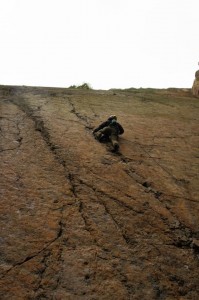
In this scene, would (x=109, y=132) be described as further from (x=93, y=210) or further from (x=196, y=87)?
(x=196, y=87)

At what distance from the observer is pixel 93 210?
3.74 meters

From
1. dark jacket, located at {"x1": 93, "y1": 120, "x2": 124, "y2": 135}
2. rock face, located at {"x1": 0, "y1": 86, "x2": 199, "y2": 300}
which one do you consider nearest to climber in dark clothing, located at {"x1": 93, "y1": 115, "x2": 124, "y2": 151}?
dark jacket, located at {"x1": 93, "y1": 120, "x2": 124, "y2": 135}

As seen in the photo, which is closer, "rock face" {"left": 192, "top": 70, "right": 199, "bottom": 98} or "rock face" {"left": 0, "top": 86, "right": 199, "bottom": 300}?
"rock face" {"left": 0, "top": 86, "right": 199, "bottom": 300}

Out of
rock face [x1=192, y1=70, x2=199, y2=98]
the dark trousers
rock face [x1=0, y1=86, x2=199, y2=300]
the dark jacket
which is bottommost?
rock face [x1=0, y1=86, x2=199, y2=300]

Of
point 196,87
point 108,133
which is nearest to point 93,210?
point 108,133

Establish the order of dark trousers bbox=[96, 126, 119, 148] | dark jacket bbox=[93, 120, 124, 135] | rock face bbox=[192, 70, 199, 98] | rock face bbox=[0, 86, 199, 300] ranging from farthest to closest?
rock face bbox=[192, 70, 199, 98]
dark jacket bbox=[93, 120, 124, 135]
dark trousers bbox=[96, 126, 119, 148]
rock face bbox=[0, 86, 199, 300]

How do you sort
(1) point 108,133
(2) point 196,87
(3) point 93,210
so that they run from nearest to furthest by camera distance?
(3) point 93,210 → (1) point 108,133 → (2) point 196,87

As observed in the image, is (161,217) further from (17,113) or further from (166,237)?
(17,113)

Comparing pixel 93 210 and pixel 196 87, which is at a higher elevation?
pixel 196 87

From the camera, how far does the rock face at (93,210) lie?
2914 mm

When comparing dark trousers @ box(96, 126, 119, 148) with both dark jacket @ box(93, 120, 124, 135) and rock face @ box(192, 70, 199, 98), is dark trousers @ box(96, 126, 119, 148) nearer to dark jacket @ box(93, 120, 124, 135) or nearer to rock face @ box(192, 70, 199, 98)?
dark jacket @ box(93, 120, 124, 135)

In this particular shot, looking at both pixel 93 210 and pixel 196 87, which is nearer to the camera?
pixel 93 210

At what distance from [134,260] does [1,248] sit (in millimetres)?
1265

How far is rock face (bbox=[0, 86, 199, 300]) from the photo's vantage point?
291 centimetres
